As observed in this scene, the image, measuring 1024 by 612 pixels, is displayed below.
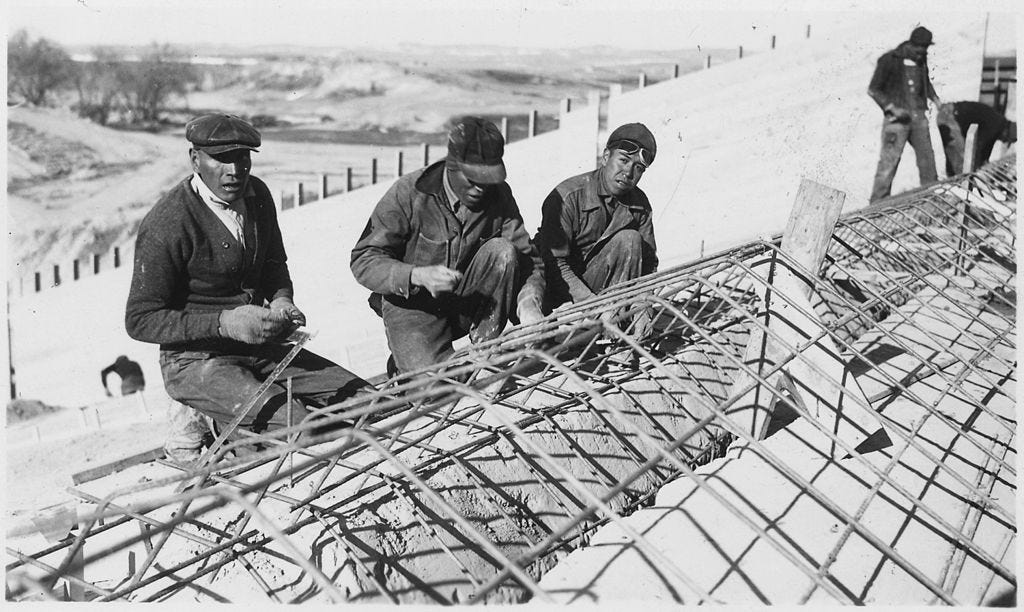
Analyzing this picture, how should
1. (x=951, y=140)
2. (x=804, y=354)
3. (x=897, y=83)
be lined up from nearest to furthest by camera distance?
(x=804, y=354) < (x=897, y=83) < (x=951, y=140)

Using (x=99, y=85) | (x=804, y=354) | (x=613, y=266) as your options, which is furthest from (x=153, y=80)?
(x=804, y=354)

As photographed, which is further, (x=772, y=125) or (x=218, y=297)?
(x=772, y=125)

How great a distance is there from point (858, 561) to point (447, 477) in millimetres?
1427

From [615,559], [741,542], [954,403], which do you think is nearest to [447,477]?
[615,559]

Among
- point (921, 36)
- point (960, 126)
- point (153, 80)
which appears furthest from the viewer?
point (153, 80)

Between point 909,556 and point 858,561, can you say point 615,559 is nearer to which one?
point 858,561

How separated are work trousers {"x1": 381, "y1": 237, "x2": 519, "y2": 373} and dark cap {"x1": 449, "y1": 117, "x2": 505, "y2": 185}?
0.36 metres

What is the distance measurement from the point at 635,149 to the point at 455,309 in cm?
124

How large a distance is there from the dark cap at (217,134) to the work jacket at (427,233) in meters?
0.78

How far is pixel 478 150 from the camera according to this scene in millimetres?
3764

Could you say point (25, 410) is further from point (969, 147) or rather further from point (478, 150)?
point (969, 147)

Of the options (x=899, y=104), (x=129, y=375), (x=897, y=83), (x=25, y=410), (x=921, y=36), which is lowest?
(x=25, y=410)

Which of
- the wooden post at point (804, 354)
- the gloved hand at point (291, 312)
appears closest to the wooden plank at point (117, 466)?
the gloved hand at point (291, 312)

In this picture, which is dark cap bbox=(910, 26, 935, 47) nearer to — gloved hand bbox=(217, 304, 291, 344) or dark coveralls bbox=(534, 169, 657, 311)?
dark coveralls bbox=(534, 169, 657, 311)
